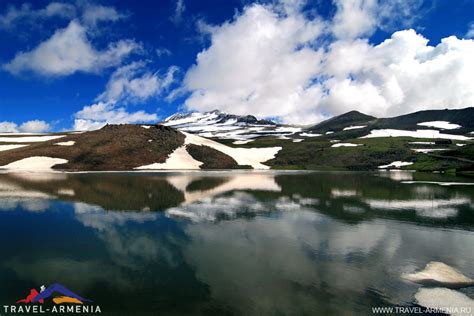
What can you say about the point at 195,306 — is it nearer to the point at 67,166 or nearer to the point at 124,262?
the point at 124,262

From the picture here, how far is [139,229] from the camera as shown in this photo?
3102cm

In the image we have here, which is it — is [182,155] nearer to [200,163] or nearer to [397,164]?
[200,163]

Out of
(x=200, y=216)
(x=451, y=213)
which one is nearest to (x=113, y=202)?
(x=200, y=216)

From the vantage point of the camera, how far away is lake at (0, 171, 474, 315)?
1705 centimetres

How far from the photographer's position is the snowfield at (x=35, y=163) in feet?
418

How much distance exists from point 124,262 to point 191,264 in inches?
166

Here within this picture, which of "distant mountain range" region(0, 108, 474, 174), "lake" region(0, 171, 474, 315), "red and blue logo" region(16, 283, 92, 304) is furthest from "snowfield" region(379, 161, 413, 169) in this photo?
"red and blue logo" region(16, 283, 92, 304)

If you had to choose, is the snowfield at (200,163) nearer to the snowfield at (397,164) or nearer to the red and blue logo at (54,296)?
the snowfield at (397,164)

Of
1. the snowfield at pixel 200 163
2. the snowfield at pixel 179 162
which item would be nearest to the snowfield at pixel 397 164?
the snowfield at pixel 200 163

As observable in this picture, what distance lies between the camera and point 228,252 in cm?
2459

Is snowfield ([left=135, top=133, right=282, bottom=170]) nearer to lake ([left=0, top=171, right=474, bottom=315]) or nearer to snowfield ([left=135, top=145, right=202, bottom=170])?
snowfield ([left=135, top=145, right=202, bottom=170])

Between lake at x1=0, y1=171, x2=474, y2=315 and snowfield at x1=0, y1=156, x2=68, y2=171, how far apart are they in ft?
298

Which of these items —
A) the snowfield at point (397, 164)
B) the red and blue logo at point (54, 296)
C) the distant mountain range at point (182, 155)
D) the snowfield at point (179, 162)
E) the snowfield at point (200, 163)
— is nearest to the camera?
the red and blue logo at point (54, 296)

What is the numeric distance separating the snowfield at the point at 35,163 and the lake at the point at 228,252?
9089 cm
